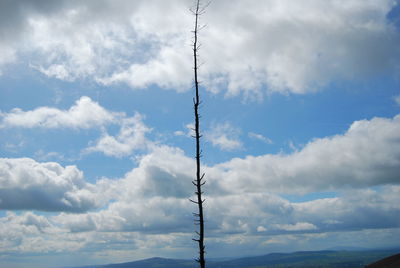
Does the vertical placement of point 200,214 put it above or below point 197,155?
below

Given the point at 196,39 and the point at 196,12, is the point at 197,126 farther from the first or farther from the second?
the point at 196,12

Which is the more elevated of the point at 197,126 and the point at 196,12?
the point at 196,12

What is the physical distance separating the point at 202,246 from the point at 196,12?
329 inches

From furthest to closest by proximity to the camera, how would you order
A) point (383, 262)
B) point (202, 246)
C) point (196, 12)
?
1. point (383, 262)
2. point (196, 12)
3. point (202, 246)

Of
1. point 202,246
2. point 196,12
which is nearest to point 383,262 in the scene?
point 202,246

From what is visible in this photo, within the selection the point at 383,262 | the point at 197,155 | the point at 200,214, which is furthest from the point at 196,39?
the point at 383,262

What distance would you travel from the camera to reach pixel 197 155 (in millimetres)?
12180

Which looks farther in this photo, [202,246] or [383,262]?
[383,262]

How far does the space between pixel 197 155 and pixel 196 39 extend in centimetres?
443

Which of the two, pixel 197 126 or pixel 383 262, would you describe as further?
pixel 383 262

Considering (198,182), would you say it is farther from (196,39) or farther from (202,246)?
(196,39)

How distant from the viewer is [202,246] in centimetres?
1167

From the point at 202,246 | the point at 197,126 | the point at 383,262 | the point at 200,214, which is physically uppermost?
the point at 197,126

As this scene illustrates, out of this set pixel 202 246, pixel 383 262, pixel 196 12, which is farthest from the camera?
pixel 383 262
